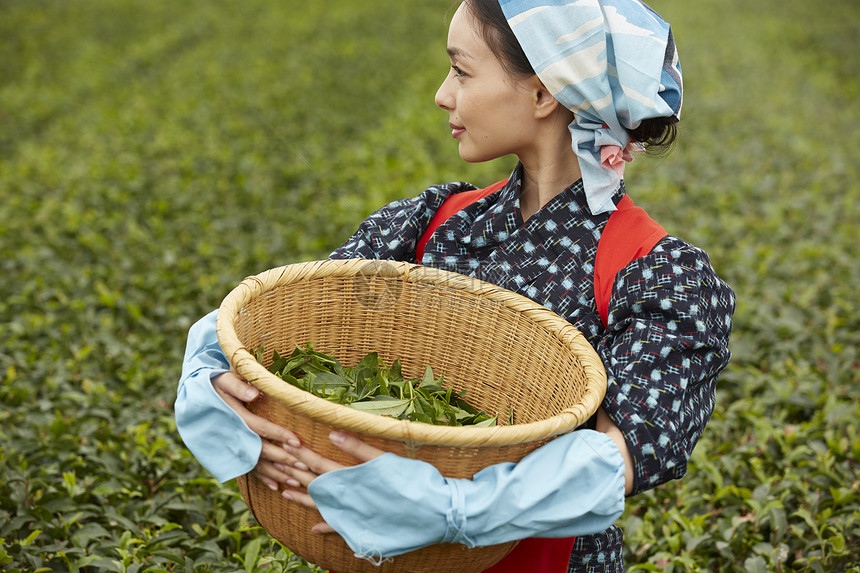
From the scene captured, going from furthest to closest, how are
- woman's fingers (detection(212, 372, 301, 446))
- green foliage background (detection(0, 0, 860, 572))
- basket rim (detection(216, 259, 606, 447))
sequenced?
green foliage background (detection(0, 0, 860, 572))
woman's fingers (detection(212, 372, 301, 446))
basket rim (detection(216, 259, 606, 447))

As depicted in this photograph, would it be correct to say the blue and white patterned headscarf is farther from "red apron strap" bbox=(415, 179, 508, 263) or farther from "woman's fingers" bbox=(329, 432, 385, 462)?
"woman's fingers" bbox=(329, 432, 385, 462)

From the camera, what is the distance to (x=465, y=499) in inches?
46.2

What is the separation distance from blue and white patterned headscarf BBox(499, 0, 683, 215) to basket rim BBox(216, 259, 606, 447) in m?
0.37

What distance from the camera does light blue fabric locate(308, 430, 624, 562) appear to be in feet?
3.79

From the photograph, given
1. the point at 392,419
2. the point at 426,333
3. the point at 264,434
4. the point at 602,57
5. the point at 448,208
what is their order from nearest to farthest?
the point at 392,419 → the point at 264,434 → the point at 602,57 → the point at 426,333 → the point at 448,208

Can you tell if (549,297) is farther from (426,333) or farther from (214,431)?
(214,431)

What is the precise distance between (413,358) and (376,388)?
19 cm

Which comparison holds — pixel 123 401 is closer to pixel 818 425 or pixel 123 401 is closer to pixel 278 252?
pixel 278 252

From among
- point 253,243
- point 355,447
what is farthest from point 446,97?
→ point 253,243

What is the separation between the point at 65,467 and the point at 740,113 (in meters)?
7.42

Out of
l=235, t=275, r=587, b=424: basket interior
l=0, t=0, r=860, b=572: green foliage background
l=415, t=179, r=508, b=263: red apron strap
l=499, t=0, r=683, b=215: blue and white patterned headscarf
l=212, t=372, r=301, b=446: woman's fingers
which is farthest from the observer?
l=0, t=0, r=860, b=572: green foliage background

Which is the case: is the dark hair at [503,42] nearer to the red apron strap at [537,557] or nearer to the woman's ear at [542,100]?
the woman's ear at [542,100]

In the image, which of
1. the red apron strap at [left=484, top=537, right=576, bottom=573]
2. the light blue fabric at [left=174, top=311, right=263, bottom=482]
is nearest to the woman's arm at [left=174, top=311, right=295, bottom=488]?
the light blue fabric at [left=174, top=311, right=263, bottom=482]

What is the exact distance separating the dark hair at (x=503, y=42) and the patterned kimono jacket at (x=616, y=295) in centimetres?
15
